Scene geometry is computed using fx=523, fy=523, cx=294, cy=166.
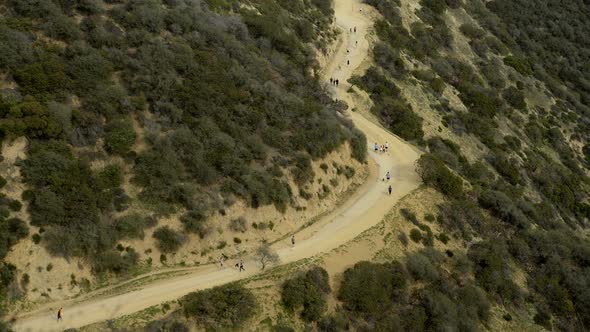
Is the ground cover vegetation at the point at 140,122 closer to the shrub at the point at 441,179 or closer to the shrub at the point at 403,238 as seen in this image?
the shrub at the point at 441,179

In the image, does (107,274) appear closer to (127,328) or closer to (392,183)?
(127,328)

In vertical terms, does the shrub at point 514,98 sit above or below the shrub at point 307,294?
below

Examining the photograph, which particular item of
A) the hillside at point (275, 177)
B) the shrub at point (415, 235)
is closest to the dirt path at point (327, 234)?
the hillside at point (275, 177)

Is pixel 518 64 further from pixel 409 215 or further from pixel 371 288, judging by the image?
pixel 371 288

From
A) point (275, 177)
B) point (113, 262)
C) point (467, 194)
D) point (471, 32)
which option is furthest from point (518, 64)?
point (113, 262)

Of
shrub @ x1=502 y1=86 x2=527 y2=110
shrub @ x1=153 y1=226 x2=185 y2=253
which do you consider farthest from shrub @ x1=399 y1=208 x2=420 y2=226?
shrub @ x1=502 y1=86 x2=527 y2=110

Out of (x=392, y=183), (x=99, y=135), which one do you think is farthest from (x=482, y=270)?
(x=99, y=135)

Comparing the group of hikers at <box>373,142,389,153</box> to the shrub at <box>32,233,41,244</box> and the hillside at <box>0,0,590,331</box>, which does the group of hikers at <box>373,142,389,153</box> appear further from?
the shrub at <box>32,233,41,244</box>
